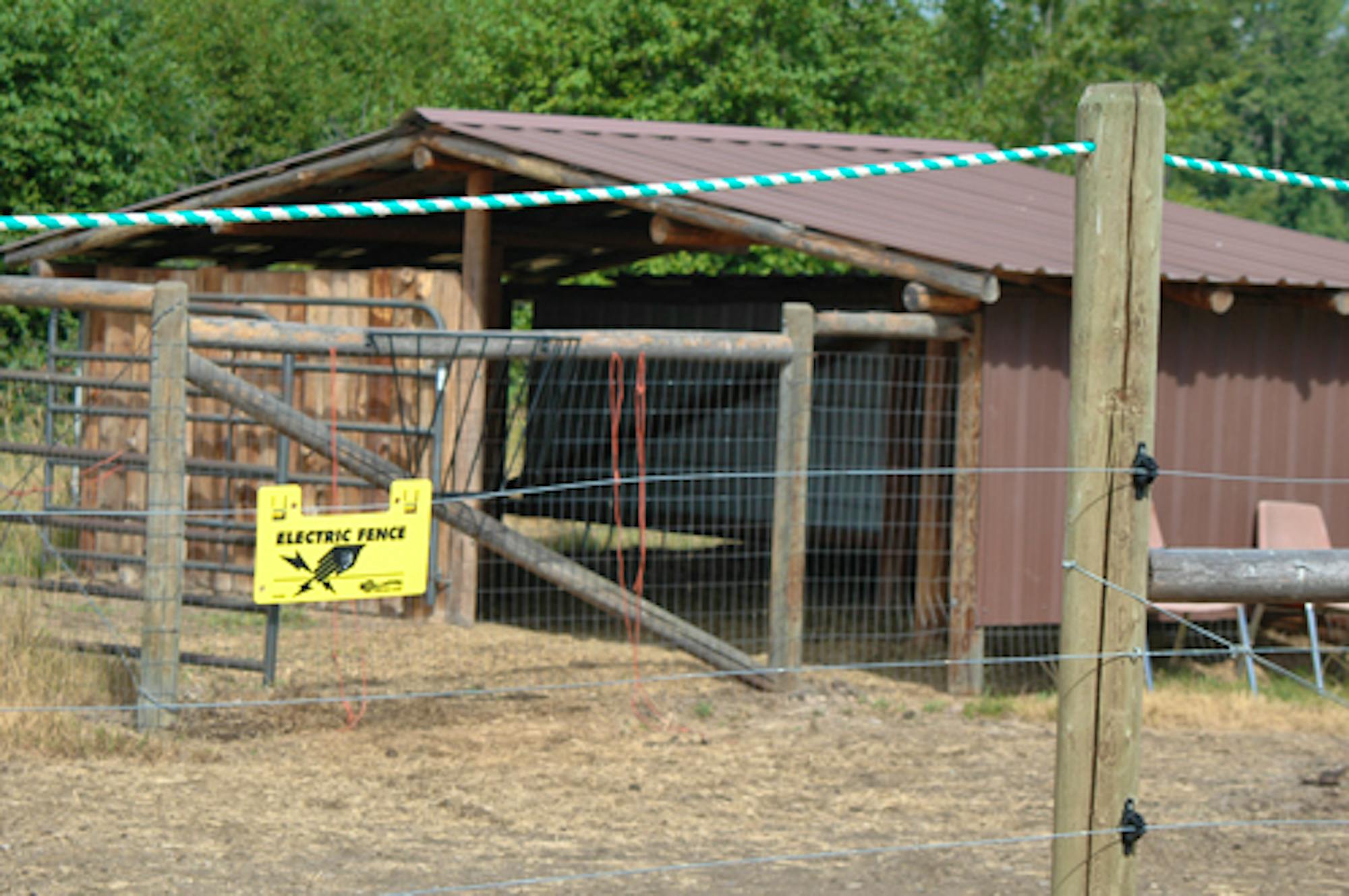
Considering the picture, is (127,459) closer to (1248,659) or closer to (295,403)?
(295,403)

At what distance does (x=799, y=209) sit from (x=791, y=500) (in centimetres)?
206

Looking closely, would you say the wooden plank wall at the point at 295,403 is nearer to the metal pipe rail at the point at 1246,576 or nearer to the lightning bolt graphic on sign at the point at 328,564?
the lightning bolt graphic on sign at the point at 328,564

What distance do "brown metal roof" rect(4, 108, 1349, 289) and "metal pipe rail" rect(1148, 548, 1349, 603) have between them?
5.17 metres

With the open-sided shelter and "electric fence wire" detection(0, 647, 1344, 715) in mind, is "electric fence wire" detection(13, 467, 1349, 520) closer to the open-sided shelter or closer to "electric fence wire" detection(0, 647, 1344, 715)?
the open-sided shelter

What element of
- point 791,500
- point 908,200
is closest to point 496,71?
point 908,200

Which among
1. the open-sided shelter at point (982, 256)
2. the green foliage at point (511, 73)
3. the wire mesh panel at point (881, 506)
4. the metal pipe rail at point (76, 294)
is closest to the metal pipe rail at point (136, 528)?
the metal pipe rail at point (76, 294)

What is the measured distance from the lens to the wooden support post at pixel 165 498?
24.7ft

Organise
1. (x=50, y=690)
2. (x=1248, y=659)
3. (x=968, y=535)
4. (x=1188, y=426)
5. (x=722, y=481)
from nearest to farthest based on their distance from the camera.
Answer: (x=50, y=690) → (x=968, y=535) → (x=1248, y=659) → (x=1188, y=426) → (x=722, y=481)

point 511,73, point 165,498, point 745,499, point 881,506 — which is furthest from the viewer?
point 511,73

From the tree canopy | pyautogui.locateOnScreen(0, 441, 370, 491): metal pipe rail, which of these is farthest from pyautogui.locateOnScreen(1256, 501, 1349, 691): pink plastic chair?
the tree canopy

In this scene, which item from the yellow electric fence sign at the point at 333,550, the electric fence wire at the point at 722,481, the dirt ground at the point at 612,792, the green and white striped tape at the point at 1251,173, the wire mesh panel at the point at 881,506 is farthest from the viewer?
the wire mesh panel at the point at 881,506

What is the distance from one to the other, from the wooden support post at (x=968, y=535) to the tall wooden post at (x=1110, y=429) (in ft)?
19.1

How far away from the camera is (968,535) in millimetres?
9688

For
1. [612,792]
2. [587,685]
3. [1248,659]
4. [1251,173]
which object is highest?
[1251,173]
